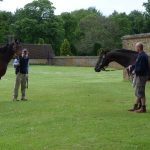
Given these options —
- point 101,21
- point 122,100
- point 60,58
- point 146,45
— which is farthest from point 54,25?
point 122,100

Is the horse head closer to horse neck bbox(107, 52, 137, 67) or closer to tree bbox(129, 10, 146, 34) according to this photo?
horse neck bbox(107, 52, 137, 67)

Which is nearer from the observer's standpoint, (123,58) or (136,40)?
(123,58)

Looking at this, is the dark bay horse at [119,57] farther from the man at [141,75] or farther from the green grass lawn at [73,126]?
the green grass lawn at [73,126]

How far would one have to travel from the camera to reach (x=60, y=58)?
86188 millimetres

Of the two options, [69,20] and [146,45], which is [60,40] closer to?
[69,20]

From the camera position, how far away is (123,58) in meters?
17.2

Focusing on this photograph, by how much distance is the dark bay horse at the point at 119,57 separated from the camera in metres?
17.1

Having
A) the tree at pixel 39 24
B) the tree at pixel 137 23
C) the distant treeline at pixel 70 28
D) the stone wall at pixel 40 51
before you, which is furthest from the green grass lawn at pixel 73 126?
the tree at pixel 39 24

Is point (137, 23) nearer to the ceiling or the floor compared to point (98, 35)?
nearer to the ceiling

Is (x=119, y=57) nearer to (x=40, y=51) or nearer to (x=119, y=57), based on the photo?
(x=119, y=57)

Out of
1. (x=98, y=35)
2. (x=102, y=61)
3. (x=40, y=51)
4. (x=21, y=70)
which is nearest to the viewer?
(x=102, y=61)

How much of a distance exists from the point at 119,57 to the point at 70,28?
338 ft

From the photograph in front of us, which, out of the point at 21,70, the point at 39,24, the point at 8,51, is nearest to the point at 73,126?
the point at 8,51

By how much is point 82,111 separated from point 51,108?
1.47 m
